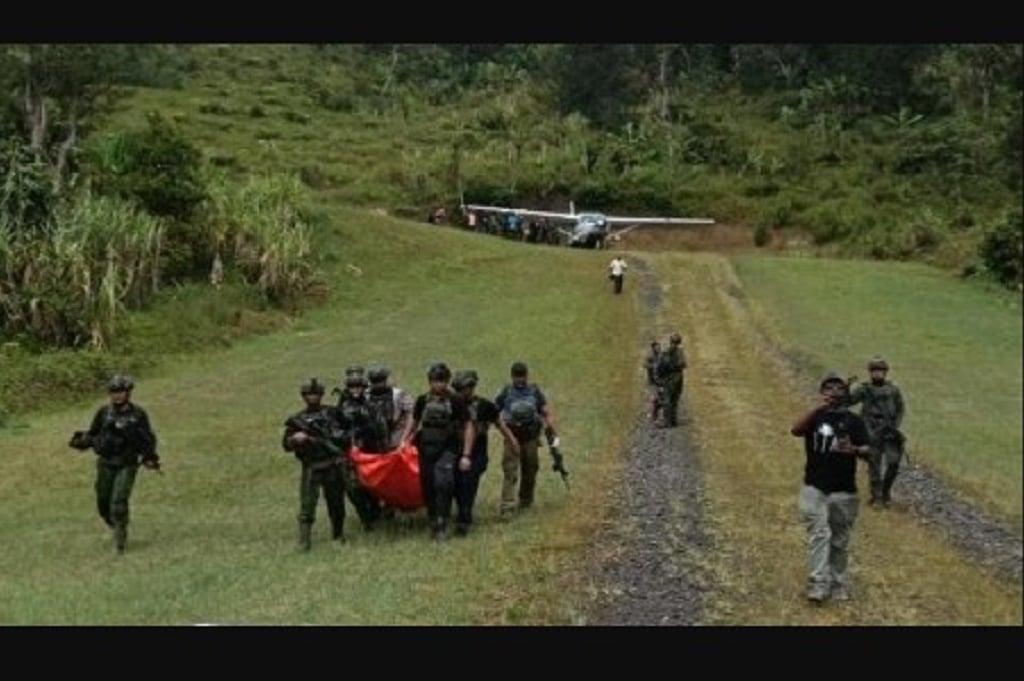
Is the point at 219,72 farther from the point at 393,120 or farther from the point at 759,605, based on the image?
the point at 759,605

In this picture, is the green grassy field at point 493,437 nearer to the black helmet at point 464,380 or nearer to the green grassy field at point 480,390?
the green grassy field at point 480,390

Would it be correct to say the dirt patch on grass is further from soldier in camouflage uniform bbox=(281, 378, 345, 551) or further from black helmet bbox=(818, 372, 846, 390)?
soldier in camouflage uniform bbox=(281, 378, 345, 551)

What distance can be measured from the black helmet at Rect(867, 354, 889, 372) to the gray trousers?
1.17 metres

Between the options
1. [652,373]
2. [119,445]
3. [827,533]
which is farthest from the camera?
[652,373]

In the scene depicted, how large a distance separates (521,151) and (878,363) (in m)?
4.46

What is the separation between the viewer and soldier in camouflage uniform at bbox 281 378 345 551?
41.0 feet

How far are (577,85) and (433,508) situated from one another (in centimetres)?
415

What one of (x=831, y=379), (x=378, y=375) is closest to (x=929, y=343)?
(x=831, y=379)

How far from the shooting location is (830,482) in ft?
32.8

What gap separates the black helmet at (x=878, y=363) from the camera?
34.6 feet

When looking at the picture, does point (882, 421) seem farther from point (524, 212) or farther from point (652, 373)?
point (524, 212)

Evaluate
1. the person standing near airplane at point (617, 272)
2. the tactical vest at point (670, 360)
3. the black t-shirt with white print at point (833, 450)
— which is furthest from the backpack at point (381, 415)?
the black t-shirt with white print at point (833, 450)

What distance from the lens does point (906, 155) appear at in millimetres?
10867

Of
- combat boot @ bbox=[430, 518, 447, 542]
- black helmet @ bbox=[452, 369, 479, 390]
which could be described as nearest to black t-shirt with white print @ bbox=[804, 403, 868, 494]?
black helmet @ bbox=[452, 369, 479, 390]
